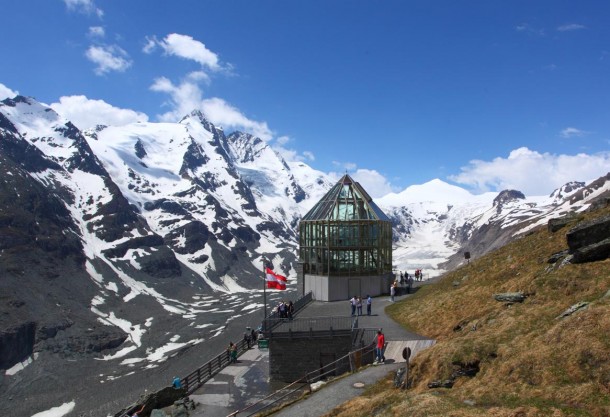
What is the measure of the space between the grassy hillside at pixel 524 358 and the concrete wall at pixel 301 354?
6013 millimetres

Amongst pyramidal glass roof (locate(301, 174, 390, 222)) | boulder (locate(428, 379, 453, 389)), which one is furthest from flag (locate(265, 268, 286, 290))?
boulder (locate(428, 379, 453, 389))

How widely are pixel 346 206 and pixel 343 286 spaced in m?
8.48

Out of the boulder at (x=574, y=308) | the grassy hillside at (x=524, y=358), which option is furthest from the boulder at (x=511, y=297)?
the boulder at (x=574, y=308)

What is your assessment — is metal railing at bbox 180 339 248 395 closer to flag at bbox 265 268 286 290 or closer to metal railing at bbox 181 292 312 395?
metal railing at bbox 181 292 312 395

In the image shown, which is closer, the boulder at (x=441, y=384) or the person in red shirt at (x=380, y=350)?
the boulder at (x=441, y=384)

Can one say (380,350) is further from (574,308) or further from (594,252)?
(594,252)

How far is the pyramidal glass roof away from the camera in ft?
162

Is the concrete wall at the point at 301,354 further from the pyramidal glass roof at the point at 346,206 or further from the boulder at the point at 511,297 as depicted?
the pyramidal glass roof at the point at 346,206

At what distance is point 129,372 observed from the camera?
346 feet

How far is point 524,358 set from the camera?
17453 millimetres

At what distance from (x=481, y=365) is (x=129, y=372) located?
102 meters

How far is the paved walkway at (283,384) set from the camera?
21625 millimetres

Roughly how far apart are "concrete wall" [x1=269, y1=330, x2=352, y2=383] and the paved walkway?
0.90 meters

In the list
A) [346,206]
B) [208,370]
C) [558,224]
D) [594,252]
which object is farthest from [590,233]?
[346,206]
